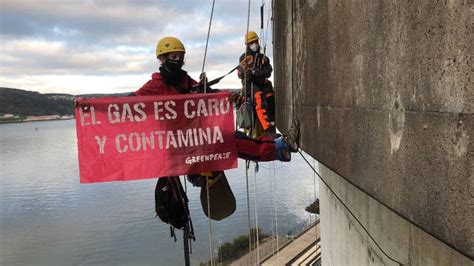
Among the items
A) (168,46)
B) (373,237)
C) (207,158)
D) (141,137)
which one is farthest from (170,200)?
(373,237)

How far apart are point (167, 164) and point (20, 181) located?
62609 millimetres

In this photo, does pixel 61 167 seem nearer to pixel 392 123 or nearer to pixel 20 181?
pixel 20 181

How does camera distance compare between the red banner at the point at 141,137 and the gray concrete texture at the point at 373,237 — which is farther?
the red banner at the point at 141,137

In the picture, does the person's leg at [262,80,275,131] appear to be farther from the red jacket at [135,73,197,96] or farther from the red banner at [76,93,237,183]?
the red banner at [76,93,237,183]

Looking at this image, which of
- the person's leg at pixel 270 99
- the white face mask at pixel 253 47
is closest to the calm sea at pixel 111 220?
the person's leg at pixel 270 99

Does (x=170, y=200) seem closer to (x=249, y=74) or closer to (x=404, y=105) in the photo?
(x=249, y=74)

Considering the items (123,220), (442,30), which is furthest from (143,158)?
(123,220)

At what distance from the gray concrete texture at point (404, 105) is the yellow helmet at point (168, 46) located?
1811 mm

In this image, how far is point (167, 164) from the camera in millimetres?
4754

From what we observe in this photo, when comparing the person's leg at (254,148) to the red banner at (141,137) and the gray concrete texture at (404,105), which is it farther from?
the gray concrete texture at (404,105)

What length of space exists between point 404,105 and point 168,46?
3.38m

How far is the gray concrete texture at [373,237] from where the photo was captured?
99.4 inches

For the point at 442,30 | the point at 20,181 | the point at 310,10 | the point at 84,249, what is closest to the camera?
the point at 442,30

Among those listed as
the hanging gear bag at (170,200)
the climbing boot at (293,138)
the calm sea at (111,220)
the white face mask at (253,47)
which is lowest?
the calm sea at (111,220)
